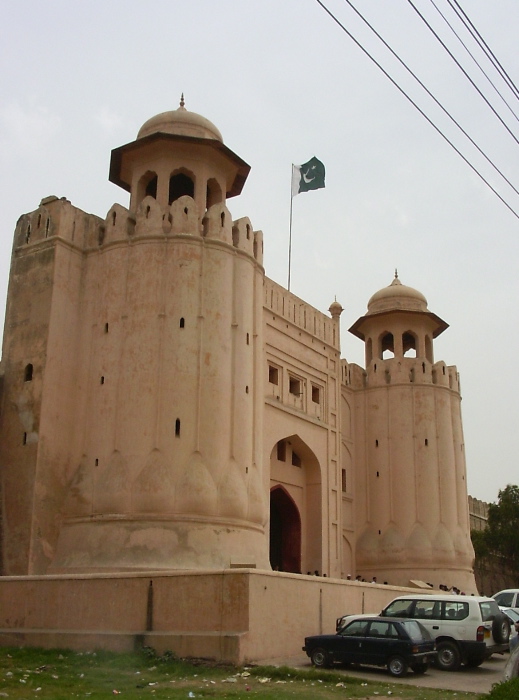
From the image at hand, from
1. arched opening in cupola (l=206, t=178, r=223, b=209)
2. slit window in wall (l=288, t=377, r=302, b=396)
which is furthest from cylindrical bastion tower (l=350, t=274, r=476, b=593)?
arched opening in cupola (l=206, t=178, r=223, b=209)

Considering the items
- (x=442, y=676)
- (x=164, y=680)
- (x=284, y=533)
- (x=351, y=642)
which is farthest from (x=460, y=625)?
(x=284, y=533)

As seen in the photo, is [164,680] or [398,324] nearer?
[164,680]

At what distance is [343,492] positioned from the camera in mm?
31172

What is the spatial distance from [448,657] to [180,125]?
54.9ft

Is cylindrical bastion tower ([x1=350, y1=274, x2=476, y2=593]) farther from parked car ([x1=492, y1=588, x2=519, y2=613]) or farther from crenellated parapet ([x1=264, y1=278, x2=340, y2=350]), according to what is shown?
parked car ([x1=492, y1=588, x2=519, y2=613])

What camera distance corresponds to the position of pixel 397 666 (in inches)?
510

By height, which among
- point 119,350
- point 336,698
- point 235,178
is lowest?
point 336,698

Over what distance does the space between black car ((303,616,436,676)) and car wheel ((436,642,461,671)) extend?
726 millimetres

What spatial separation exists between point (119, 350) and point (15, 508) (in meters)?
4.63

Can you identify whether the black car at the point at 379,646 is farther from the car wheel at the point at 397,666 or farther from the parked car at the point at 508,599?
the parked car at the point at 508,599

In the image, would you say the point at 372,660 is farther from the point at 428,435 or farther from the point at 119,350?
the point at 428,435

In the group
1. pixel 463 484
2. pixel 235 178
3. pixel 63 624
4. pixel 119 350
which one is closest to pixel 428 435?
pixel 463 484

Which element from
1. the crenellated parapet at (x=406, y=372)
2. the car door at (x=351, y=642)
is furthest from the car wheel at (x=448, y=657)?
the crenellated parapet at (x=406, y=372)

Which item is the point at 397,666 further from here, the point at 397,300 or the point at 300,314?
the point at 397,300
